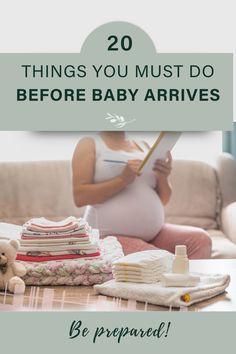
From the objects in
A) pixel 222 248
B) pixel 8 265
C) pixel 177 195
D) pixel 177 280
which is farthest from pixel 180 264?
pixel 177 195

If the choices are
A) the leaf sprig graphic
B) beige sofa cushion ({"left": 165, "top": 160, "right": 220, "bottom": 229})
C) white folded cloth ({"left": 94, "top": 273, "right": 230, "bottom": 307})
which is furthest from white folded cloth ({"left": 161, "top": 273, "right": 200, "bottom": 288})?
beige sofa cushion ({"left": 165, "top": 160, "right": 220, "bottom": 229})

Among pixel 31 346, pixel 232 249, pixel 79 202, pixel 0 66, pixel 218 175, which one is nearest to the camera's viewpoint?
pixel 31 346

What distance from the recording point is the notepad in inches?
49.3

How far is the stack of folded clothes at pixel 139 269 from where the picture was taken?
1090 mm

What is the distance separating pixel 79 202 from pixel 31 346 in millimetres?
493

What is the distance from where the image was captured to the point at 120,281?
1102 mm

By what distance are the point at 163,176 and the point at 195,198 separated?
747mm

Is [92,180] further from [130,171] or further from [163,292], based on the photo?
[163,292]

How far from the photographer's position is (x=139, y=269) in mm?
1089

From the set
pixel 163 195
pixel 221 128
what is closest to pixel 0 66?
pixel 221 128

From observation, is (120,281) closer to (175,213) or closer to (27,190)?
(27,190)

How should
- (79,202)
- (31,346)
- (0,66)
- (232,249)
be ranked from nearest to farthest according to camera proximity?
(31,346), (0,66), (79,202), (232,249)

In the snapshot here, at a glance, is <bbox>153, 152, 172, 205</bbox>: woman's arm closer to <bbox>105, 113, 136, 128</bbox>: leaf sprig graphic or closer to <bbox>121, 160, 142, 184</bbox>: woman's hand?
<bbox>121, 160, 142, 184</bbox>: woman's hand

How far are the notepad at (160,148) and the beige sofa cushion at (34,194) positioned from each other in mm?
457
